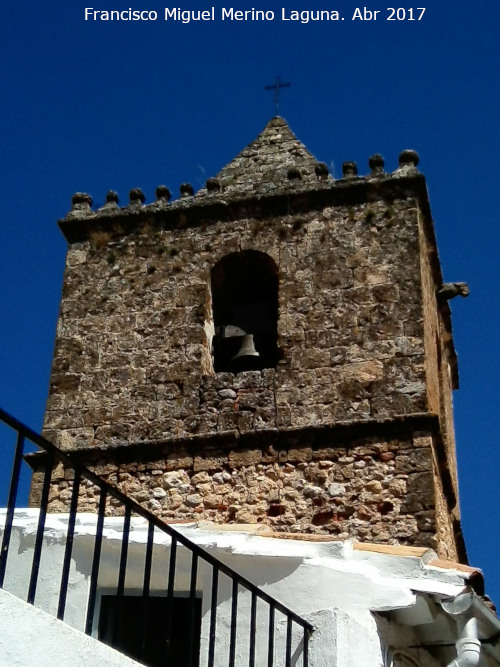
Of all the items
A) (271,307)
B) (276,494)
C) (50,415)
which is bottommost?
(276,494)

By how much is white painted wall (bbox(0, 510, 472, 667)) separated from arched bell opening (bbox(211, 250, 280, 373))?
510cm

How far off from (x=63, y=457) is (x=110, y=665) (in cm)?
83

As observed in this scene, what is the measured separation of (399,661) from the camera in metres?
5.86

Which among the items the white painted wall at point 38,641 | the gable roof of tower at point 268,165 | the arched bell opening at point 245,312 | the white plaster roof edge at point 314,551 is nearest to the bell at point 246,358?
the arched bell opening at point 245,312

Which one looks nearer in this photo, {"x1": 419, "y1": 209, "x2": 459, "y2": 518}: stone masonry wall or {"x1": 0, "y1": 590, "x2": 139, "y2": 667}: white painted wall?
{"x1": 0, "y1": 590, "x2": 139, "y2": 667}: white painted wall

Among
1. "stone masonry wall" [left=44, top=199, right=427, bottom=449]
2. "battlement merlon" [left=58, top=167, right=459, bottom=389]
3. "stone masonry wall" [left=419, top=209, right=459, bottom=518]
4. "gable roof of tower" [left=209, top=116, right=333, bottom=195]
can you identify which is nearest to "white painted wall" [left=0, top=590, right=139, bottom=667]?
"stone masonry wall" [left=44, top=199, right=427, bottom=449]

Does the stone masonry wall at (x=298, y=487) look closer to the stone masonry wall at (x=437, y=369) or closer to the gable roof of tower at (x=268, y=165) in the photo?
the stone masonry wall at (x=437, y=369)

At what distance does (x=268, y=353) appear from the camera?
11.4 m

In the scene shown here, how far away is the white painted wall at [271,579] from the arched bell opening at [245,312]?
5099mm

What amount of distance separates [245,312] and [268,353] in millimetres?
650

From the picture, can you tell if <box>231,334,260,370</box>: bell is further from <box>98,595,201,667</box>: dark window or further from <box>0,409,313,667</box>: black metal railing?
<box>98,595,201,667</box>: dark window

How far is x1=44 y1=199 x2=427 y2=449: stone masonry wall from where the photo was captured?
1074 cm

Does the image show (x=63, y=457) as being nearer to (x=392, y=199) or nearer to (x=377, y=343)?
(x=377, y=343)

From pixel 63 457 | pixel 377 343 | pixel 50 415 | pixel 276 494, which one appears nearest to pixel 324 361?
pixel 377 343
